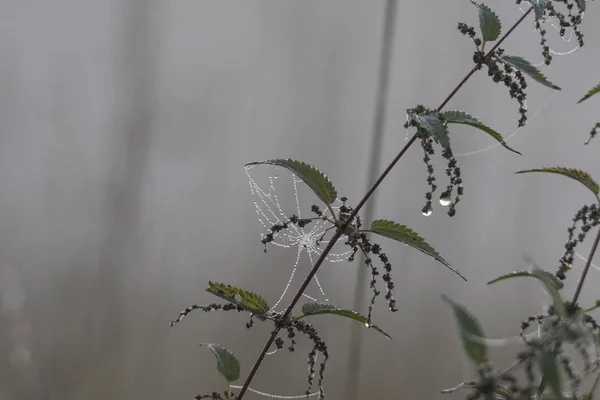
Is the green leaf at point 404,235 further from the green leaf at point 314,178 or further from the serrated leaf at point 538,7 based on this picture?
the serrated leaf at point 538,7

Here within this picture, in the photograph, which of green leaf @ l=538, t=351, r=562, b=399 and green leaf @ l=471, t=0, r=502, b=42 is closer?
green leaf @ l=538, t=351, r=562, b=399

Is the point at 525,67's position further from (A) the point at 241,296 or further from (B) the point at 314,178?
(A) the point at 241,296

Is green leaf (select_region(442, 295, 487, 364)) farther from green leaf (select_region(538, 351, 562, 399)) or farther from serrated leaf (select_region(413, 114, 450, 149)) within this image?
serrated leaf (select_region(413, 114, 450, 149))

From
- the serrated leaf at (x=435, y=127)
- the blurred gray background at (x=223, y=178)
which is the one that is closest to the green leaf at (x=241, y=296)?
the serrated leaf at (x=435, y=127)

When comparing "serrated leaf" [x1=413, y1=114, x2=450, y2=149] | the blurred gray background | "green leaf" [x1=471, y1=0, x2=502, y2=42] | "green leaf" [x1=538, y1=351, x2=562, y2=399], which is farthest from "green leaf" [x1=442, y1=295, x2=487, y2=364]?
the blurred gray background

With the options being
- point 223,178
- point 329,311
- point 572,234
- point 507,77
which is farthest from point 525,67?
point 223,178
